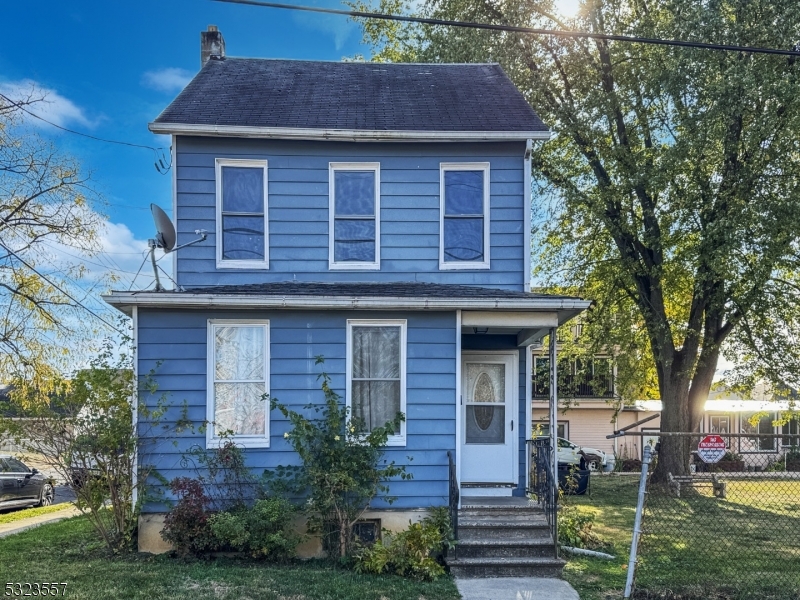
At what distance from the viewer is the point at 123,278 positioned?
12500mm

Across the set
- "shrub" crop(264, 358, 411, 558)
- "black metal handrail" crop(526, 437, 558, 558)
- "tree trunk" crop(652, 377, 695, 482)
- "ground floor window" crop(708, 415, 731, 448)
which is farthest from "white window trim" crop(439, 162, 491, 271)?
"ground floor window" crop(708, 415, 731, 448)

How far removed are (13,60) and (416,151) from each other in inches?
348

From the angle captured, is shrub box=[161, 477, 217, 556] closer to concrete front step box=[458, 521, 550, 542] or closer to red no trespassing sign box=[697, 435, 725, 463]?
concrete front step box=[458, 521, 550, 542]

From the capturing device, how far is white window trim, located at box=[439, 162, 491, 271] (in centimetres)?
927

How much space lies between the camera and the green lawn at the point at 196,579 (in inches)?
247

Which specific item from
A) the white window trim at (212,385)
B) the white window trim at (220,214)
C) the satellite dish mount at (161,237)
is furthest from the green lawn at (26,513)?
the white window trim at (220,214)

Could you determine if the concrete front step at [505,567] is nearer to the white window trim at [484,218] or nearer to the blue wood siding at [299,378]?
the blue wood siding at [299,378]

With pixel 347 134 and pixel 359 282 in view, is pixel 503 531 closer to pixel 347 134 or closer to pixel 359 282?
pixel 359 282

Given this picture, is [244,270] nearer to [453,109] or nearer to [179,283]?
[179,283]

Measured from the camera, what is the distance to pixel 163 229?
8516mm

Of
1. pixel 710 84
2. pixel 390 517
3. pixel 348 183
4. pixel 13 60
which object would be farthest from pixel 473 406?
pixel 13 60

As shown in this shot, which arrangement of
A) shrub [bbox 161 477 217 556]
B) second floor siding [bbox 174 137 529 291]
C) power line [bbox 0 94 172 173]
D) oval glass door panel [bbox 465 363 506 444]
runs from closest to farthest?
shrub [bbox 161 477 217 556]
second floor siding [bbox 174 137 529 291]
oval glass door panel [bbox 465 363 506 444]
power line [bbox 0 94 172 173]

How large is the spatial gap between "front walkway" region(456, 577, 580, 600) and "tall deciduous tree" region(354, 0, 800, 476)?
27.2ft

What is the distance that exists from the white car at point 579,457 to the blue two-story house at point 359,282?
7528 mm
